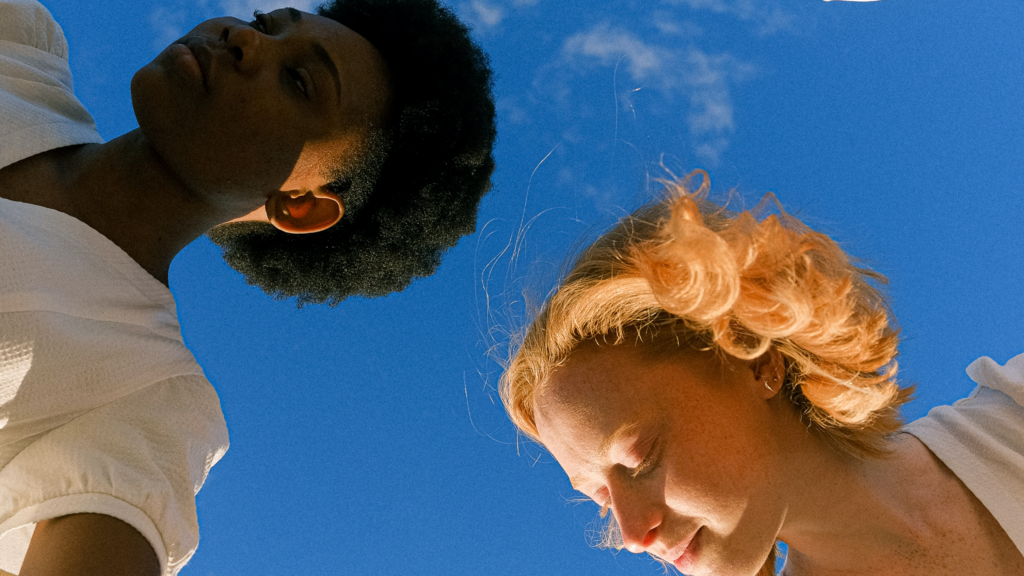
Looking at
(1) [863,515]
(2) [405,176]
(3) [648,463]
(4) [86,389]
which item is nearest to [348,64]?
(2) [405,176]

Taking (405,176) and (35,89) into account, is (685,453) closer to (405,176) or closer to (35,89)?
(405,176)

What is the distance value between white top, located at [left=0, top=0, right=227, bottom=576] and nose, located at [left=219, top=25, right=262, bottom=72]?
0.52 m

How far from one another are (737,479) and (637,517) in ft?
0.75

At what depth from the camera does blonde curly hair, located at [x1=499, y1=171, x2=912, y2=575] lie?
1.53 metres

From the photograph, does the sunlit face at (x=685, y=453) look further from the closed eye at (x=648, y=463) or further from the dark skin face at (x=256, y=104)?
the dark skin face at (x=256, y=104)

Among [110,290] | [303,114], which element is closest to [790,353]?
[303,114]

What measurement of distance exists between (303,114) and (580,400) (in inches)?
39.6

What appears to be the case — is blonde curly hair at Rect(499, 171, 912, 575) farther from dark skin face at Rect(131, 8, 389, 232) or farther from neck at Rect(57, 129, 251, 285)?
neck at Rect(57, 129, 251, 285)

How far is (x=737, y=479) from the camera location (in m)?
1.50

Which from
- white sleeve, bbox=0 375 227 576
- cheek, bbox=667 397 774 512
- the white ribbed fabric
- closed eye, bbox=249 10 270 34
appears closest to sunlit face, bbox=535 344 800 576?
cheek, bbox=667 397 774 512

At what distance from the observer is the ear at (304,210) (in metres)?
2.00

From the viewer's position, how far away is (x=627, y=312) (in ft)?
5.69

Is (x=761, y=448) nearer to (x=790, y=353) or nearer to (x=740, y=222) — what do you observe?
(x=790, y=353)

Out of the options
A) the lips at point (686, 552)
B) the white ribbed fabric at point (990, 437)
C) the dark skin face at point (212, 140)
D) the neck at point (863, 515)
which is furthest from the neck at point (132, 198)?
the white ribbed fabric at point (990, 437)
